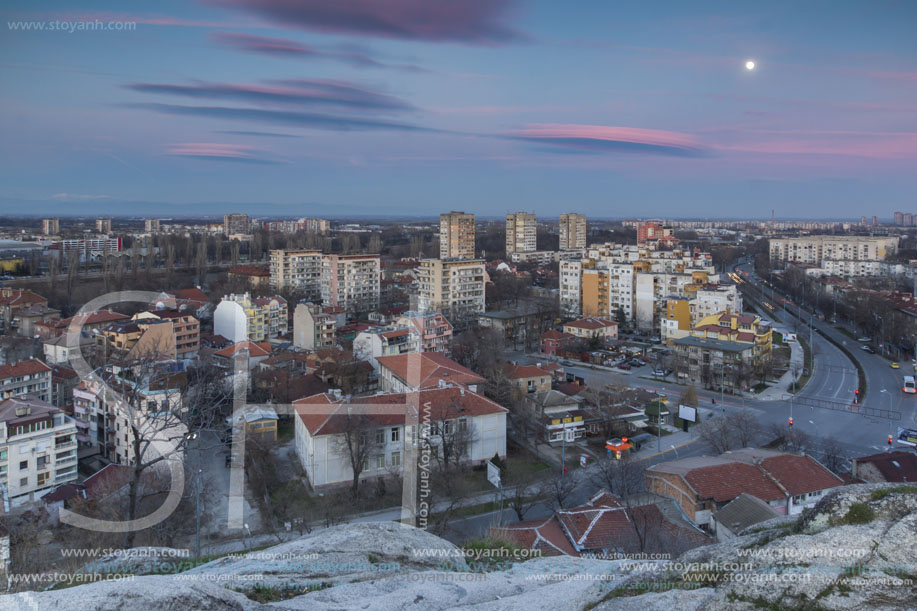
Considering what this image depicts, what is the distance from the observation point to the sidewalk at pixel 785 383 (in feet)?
33.9

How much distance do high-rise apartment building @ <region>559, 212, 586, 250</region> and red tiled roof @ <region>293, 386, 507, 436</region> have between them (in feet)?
104

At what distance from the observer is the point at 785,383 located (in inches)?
440

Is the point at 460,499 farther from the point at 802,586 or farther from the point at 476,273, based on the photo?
the point at 476,273

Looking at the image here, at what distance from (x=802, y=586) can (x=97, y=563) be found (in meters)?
2.50

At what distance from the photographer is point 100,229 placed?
129 ft

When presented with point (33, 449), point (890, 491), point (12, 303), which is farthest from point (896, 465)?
point (12, 303)

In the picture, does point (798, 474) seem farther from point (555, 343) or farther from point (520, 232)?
point (520, 232)

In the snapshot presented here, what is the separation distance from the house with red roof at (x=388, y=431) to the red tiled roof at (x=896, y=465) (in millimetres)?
4022

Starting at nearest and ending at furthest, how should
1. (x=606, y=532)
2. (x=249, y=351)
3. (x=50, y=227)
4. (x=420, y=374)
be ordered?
(x=606, y=532) < (x=420, y=374) < (x=249, y=351) < (x=50, y=227)

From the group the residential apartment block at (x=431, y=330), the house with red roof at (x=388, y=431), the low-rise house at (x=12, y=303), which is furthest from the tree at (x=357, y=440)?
the low-rise house at (x=12, y=303)

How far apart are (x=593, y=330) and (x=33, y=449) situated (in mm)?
11036

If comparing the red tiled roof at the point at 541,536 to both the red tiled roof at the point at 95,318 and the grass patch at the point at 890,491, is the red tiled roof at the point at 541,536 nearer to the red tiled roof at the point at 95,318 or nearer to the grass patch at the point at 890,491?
the grass patch at the point at 890,491

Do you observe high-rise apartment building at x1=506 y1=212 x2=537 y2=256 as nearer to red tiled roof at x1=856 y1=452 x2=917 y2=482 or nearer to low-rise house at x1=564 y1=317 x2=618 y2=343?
low-rise house at x1=564 y1=317 x2=618 y2=343

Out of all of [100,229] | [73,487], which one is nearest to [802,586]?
[73,487]
